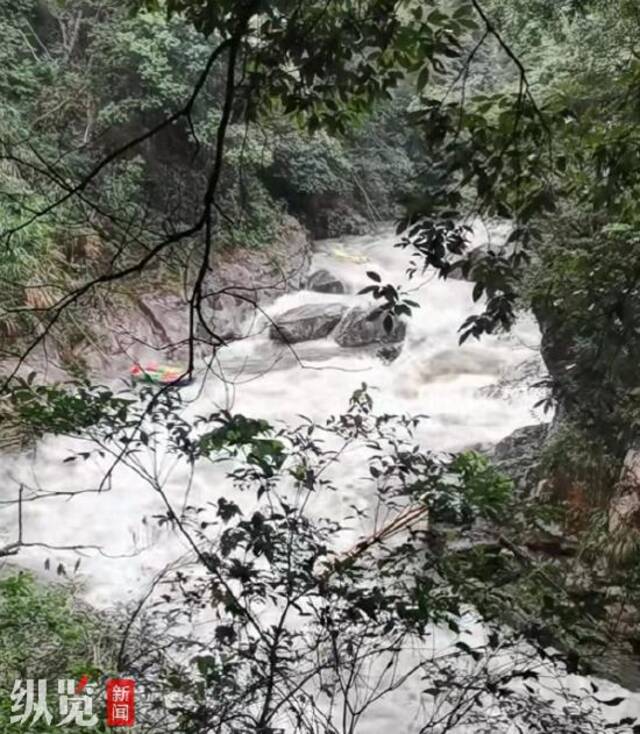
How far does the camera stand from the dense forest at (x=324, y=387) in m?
1.46

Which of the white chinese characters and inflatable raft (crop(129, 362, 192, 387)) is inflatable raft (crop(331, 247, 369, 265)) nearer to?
inflatable raft (crop(129, 362, 192, 387))

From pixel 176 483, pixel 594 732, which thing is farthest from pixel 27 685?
pixel 176 483

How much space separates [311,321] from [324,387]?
1.13 meters

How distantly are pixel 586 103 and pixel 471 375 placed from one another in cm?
373

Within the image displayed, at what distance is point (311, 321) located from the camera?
7020 millimetres

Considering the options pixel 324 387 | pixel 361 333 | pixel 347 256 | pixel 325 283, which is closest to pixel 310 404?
pixel 324 387

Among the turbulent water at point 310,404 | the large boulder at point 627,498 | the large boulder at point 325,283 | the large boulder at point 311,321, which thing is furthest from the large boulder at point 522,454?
the large boulder at point 325,283

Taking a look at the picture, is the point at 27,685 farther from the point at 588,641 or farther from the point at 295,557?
the point at 588,641

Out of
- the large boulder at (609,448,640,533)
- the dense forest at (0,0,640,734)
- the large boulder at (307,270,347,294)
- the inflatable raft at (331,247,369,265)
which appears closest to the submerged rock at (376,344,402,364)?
the dense forest at (0,0,640,734)

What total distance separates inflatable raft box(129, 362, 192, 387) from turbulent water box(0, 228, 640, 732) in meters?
0.24

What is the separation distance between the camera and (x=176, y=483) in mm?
4543

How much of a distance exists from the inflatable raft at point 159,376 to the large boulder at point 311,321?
152cm

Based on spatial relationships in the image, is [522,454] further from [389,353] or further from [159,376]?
[159,376]

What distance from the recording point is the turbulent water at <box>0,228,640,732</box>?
3.73 m
